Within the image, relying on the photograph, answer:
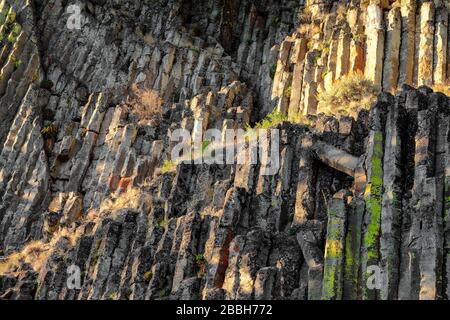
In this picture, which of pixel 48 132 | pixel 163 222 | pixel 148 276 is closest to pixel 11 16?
pixel 48 132

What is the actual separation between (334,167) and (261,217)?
3.09 metres

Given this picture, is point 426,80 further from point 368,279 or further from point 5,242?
point 5,242

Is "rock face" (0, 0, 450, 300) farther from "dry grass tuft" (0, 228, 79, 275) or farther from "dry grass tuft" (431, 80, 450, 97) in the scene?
"dry grass tuft" (431, 80, 450, 97)

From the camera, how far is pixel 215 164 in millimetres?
38594

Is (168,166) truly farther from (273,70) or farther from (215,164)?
(273,70)

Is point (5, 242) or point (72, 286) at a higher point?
point (5, 242)

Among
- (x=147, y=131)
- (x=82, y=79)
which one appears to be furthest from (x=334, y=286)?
(x=82, y=79)

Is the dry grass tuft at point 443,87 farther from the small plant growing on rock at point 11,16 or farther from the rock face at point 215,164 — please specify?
the small plant growing on rock at point 11,16

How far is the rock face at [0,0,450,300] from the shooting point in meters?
29.8

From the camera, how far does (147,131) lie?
47.5m

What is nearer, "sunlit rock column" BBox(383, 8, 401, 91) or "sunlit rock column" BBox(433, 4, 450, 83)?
"sunlit rock column" BBox(433, 4, 450, 83)

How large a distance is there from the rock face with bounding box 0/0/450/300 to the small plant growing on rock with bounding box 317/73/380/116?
34.7 inches

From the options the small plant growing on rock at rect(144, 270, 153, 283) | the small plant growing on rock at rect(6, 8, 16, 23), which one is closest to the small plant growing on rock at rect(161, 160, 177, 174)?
the small plant growing on rock at rect(144, 270, 153, 283)

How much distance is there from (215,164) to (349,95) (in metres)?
8.29
